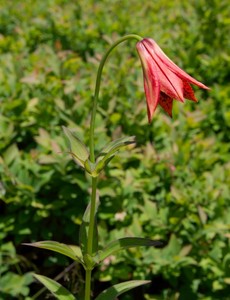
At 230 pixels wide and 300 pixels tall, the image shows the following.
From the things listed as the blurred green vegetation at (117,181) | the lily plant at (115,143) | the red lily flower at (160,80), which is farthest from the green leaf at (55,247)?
the red lily flower at (160,80)

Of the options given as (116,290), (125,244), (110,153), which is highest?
(110,153)

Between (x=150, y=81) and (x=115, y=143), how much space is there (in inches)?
12.8

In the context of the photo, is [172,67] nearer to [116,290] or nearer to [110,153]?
[110,153]

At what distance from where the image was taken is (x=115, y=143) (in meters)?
1.48

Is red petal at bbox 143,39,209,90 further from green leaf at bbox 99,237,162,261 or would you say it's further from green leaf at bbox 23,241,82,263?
green leaf at bbox 23,241,82,263

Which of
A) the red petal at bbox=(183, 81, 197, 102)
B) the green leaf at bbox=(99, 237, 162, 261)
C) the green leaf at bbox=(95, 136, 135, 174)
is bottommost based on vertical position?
the green leaf at bbox=(99, 237, 162, 261)

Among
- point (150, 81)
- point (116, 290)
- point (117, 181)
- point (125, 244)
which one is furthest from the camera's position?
point (117, 181)

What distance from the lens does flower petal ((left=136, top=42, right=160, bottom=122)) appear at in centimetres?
117

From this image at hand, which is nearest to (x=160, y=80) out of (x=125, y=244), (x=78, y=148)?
(x=78, y=148)

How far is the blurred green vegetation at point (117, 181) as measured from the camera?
219 cm

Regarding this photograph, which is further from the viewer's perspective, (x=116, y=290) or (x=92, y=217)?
(x=116, y=290)

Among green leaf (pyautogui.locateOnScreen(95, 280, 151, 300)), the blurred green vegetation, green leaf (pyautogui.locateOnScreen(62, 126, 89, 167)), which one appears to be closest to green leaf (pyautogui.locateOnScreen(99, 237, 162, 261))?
green leaf (pyautogui.locateOnScreen(95, 280, 151, 300))

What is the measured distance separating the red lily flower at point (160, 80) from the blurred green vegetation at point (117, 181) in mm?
941

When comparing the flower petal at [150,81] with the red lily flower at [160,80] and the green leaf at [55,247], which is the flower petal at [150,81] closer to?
the red lily flower at [160,80]
